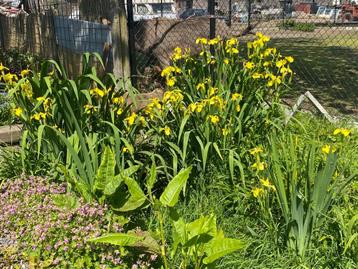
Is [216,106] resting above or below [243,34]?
below

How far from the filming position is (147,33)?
6621 millimetres

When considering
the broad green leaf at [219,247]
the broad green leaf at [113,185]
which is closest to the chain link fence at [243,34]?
the broad green leaf at [113,185]

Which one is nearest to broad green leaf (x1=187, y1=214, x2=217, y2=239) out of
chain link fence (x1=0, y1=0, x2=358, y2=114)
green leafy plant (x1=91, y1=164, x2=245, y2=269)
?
green leafy plant (x1=91, y1=164, x2=245, y2=269)

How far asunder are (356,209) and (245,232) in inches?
27.5

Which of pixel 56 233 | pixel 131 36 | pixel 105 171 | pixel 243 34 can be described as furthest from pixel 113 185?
pixel 243 34

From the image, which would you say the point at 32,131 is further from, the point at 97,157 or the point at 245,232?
the point at 245,232

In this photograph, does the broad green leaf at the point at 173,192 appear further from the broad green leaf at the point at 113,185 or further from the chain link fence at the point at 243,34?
the chain link fence at the point at 243,34

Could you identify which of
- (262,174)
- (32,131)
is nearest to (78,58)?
(32,131)

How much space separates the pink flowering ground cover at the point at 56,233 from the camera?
7.73 feet

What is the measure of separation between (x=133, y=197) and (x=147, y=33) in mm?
4427

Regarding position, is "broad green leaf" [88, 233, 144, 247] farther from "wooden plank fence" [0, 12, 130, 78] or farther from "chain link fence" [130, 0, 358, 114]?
"chain link fence" [130, 0, 358, 114]

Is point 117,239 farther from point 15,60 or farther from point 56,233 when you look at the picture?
point 15,60

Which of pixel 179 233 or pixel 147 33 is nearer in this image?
pixel 179 233

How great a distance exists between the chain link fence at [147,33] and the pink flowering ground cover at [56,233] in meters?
2.54
